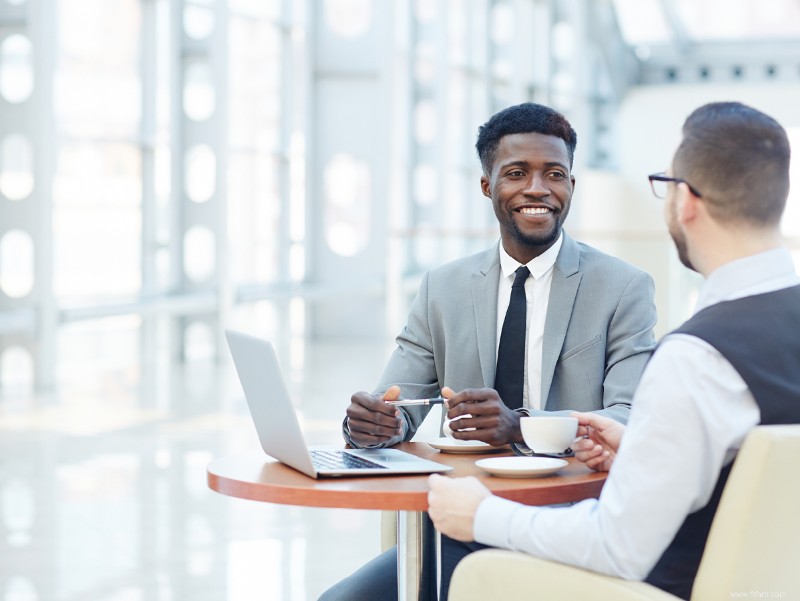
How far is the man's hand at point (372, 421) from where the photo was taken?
2.11 metres

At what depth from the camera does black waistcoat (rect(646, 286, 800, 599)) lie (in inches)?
57.9

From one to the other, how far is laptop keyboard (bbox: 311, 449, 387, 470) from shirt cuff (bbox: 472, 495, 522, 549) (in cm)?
28

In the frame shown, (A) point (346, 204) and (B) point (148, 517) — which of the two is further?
(A) point (346, 204)

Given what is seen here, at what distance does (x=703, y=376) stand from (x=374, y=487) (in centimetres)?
54

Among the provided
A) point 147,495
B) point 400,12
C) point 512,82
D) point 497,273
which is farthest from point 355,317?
point 497,273

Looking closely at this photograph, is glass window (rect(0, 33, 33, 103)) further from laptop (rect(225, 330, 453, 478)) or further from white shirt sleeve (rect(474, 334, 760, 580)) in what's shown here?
white shirt sleeve (rect(474, 334, 760, 580))

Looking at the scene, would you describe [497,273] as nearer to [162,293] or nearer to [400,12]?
[162,293]

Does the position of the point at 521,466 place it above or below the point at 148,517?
above

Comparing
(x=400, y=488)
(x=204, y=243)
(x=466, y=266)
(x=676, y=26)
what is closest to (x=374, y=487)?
(x=400, y=488)

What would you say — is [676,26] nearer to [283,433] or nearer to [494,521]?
[283,433]

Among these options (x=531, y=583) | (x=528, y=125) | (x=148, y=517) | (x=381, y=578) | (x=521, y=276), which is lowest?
(x=148, y=517)

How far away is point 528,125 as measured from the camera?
234 centimetres

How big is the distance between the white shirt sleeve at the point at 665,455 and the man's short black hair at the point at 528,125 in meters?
0.93

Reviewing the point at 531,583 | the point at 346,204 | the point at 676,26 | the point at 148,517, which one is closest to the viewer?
the point at 531,583
